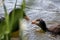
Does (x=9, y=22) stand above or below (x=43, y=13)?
above

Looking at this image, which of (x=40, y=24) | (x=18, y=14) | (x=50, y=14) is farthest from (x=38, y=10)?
(x=18, y=14)

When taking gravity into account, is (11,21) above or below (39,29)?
above

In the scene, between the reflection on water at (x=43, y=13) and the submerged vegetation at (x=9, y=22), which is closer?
the submerged vegetation at (x=9, y=22)

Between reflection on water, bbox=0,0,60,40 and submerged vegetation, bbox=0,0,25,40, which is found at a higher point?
submerged vegetation, bbox=0,0,25,40

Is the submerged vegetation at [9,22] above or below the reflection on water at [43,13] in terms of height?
above

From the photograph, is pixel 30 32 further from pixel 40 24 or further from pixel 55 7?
pixel 55 7

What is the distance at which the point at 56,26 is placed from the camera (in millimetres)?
866

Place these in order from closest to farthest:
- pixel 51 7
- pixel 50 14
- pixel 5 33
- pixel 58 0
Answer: pixel 5 33 < pixel 50 14 < pixel 51 7 < pixel 58 0

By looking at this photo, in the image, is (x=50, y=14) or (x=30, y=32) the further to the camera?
(x=50, y=14)

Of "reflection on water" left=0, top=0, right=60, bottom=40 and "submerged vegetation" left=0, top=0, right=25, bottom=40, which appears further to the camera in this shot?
"reflection on water" left=0, top=0, right=60, bottom=40

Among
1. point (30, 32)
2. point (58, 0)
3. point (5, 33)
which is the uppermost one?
point (5, 33)

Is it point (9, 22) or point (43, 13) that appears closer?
point (9, 22)

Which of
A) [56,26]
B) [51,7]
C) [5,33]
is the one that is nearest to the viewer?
[5,33]

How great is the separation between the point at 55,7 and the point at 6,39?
1.13 metres
